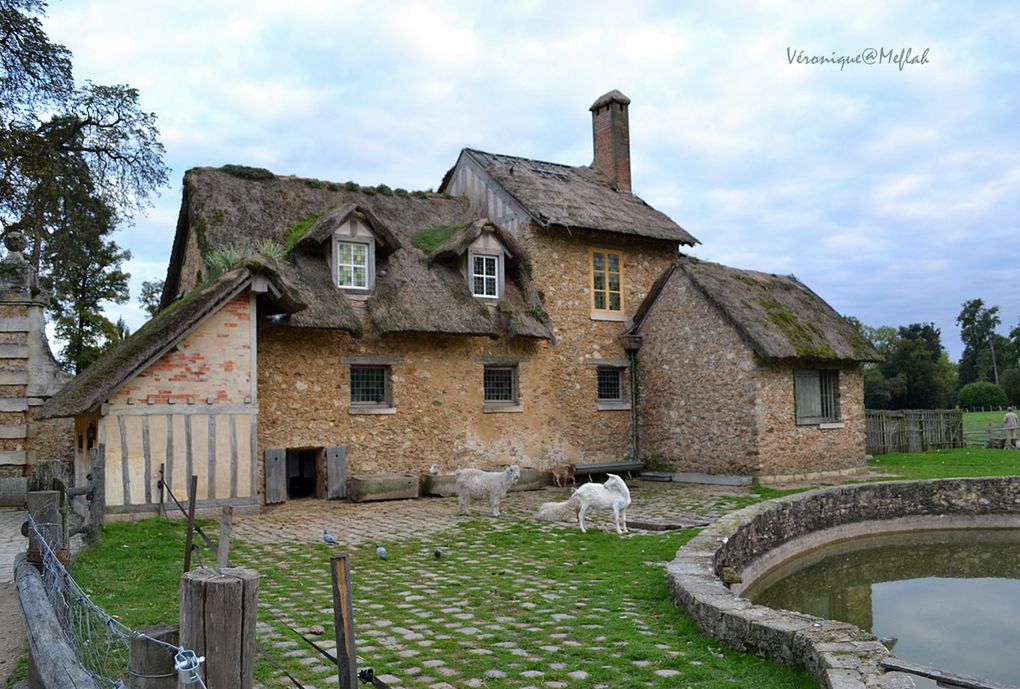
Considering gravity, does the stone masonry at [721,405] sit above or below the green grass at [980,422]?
above

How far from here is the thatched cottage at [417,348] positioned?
1223cm

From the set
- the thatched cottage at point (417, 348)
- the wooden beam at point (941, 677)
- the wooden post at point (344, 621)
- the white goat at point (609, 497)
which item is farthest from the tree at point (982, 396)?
the wooden post at point (344, 621)

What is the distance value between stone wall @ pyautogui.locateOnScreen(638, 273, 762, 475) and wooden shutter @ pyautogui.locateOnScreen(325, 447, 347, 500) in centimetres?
803

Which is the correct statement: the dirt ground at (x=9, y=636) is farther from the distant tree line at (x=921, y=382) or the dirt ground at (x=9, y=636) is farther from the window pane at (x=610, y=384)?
the distant tree line at (x=921, y=382)

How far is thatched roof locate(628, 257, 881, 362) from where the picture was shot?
55.8 ft

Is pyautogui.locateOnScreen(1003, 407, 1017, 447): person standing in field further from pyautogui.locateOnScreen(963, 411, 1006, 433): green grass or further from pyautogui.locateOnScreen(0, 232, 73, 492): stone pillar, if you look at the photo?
pyautogui.locateOnScreen(0, 232, 73, 492): stone pillar

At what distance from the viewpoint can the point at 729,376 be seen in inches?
676

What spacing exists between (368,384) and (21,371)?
6873 mm

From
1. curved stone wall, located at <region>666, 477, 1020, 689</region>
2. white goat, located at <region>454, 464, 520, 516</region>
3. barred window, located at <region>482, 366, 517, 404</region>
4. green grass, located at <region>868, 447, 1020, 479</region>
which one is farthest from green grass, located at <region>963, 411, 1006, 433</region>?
white goat, located at <region>454, 464, 520, 516</region>

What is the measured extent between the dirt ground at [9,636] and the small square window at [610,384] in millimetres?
13740

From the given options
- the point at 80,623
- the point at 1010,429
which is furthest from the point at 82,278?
the point at 1010,429

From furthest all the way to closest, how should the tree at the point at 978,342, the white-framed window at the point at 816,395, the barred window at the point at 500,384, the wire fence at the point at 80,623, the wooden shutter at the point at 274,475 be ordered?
1. the tree at the point at 978,342
2. the white-framed window at the point at 816,395
3. the barred window at the point at 500,384
4. the wooden shutter at the point at 274,475
5. the wire fence at the point at 80,623

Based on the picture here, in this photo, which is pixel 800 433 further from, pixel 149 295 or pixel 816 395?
pixel 149 295

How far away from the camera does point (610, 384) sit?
19.5m
